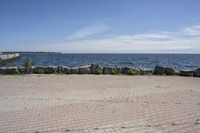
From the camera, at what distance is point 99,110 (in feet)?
24.4

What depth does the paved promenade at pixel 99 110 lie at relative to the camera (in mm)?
5963

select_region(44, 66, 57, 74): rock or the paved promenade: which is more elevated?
select_region(44, 66, 57, 74): rock

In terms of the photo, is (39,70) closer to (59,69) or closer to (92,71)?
(59,69)

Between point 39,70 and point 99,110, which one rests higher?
point 39,70

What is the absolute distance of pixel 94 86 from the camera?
38.9 feet

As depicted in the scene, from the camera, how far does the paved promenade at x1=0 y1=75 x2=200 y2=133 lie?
19.6ft

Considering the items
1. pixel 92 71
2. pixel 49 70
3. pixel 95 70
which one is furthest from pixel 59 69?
pixel 95 70

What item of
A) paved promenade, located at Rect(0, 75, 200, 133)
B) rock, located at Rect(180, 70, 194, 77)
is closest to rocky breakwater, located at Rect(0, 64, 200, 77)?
rock, located at Rect(180, 70, 194, 77)

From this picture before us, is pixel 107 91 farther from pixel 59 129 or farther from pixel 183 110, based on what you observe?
pixel 59 129

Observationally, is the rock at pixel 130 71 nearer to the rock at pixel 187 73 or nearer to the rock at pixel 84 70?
the rock at pixel 84 70

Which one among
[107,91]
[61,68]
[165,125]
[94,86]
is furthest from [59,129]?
[61,68]

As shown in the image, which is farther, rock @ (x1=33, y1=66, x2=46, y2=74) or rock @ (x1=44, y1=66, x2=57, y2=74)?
rock @ (x1=44, y1=66, x2=57, y2=74)

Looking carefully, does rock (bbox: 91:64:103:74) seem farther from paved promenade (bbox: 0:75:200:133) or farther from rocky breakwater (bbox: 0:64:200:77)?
paved promenade (bbox: 0:75:200:133)

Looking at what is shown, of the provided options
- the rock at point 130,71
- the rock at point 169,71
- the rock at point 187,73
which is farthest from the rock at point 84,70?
the rock at point 187,73
